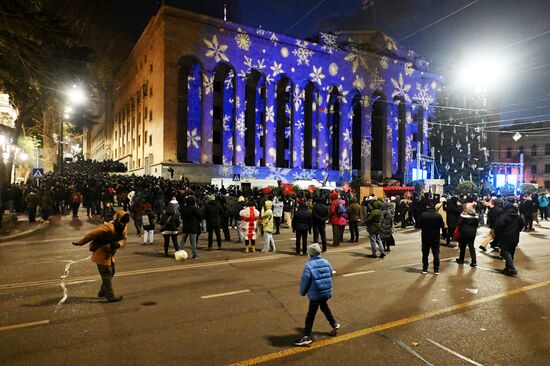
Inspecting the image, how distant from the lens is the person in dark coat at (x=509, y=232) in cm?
953

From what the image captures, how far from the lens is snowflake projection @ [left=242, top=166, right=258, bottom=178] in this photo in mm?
39775

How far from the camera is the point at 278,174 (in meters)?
42.0

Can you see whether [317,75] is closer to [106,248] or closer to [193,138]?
[193,138]

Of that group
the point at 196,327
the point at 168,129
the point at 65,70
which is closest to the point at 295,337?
the point at 196,327

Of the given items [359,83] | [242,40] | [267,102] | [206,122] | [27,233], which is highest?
[242,40]

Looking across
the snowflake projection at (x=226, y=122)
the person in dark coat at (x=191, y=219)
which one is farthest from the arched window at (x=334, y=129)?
the person in dark coat at (x=191, y=219)

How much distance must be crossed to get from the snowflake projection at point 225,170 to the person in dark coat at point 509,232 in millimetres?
30357

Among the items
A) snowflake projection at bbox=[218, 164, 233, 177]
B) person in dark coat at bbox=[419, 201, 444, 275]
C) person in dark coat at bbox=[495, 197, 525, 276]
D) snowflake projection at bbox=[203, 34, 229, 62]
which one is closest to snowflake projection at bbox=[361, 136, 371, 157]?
snowflake projection at bbox=[218, 164, 233, 177]

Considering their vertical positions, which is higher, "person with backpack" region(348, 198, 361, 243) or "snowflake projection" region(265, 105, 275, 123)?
"snowflake projection" region(265, 105, 275, 123)

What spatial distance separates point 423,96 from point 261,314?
54.1m

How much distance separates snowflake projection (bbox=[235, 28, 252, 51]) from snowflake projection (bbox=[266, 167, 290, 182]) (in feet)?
41.1

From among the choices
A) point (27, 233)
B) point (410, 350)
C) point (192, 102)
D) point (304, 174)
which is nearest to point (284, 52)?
point (192, 102)

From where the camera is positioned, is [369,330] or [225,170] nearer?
[369,330]

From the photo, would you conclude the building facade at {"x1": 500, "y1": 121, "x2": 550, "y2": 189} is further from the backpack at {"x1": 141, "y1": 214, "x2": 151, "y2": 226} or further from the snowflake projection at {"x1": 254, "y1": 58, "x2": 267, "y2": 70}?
the backpack at {"x1": 141, "y1": 214, "x2": 151, "y2": 226}
